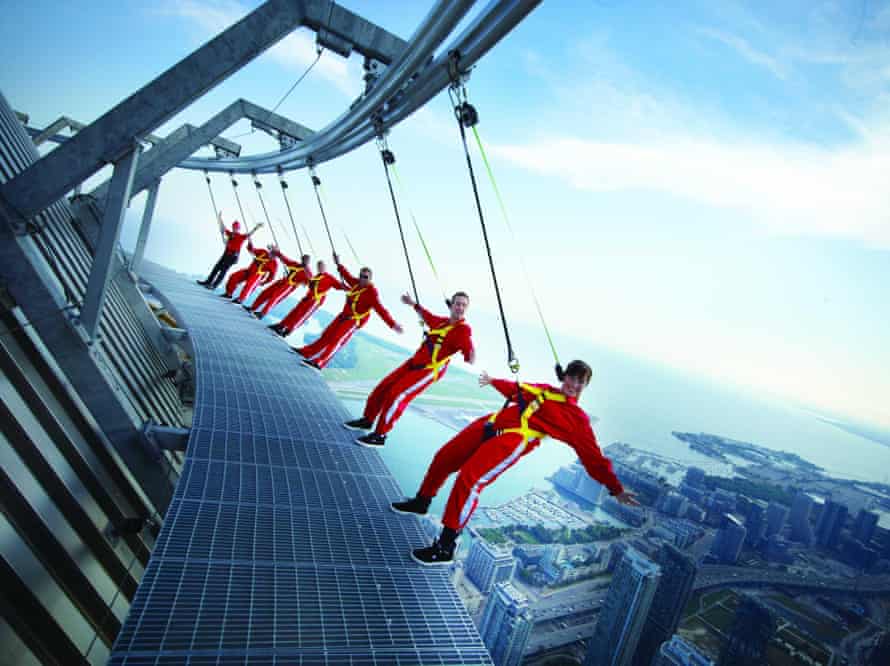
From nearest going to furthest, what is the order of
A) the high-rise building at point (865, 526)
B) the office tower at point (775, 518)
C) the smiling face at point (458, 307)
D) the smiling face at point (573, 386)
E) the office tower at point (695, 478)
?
the smiling face at point (573, 386), the smiling face at point (458, 307), the high-rise building at point (865, 526), the office tower at point (775, 518), the office tower at point (695, 478)

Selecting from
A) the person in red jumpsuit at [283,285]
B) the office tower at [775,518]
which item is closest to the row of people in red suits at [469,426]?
the person in red jumpsuit at [283,285]

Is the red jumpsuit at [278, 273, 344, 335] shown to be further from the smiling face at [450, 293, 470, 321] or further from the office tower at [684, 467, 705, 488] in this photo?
the office tower at [684, 467, 705, 488]

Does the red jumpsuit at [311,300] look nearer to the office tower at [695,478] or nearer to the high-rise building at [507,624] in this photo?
the high-rise building at [507,624]

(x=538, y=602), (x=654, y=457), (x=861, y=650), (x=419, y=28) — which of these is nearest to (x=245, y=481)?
(x=419, y=28)

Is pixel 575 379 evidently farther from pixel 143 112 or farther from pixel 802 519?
pixel 802 519

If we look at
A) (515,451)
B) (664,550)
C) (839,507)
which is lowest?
(664,550)

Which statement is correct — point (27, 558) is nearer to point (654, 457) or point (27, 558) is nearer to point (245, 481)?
point (245, 481)
